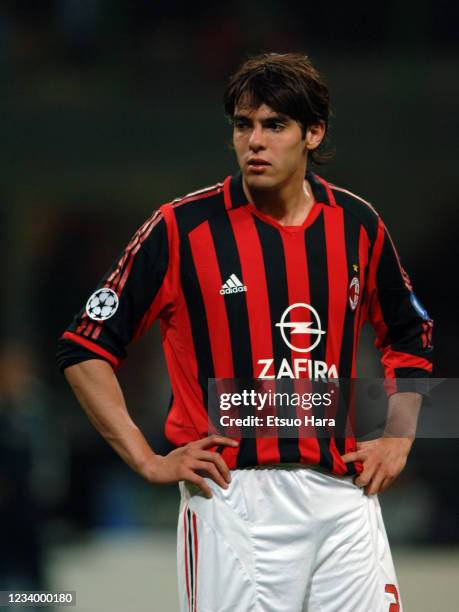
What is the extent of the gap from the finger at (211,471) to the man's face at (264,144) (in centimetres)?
56

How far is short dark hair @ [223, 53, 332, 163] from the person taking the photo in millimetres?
2281

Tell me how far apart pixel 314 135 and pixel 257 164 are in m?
0.18

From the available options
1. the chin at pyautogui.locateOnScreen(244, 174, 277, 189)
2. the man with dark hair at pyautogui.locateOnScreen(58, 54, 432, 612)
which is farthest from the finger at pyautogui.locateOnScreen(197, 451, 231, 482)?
the chin at pyautogui.locateOnScreen(244, 174, 277, 189)

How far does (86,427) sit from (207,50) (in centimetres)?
230

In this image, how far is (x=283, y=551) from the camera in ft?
7.27

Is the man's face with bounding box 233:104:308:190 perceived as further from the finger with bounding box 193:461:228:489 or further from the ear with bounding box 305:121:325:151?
the finger with bounding box 193:461:228:489

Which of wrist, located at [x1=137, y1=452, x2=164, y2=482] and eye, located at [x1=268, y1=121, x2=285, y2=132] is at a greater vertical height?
eye, located at [x1=268, y1=121, x2=285, y2=132]

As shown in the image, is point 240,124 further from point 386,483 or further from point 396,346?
point 386,483

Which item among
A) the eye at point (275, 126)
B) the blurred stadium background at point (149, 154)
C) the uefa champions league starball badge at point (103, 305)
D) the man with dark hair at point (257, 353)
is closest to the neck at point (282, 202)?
the man with dark hair at point (257, 353)

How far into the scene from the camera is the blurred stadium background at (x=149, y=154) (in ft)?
18.1

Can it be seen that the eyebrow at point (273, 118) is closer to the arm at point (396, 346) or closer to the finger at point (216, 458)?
the arm at point (396, 346)

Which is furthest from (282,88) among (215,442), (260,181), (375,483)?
(375,483)

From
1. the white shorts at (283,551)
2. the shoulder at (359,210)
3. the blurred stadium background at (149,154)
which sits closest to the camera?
the white shorts at (283,551)

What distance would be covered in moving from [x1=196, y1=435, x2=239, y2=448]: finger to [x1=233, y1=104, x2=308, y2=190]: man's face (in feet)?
1.66
